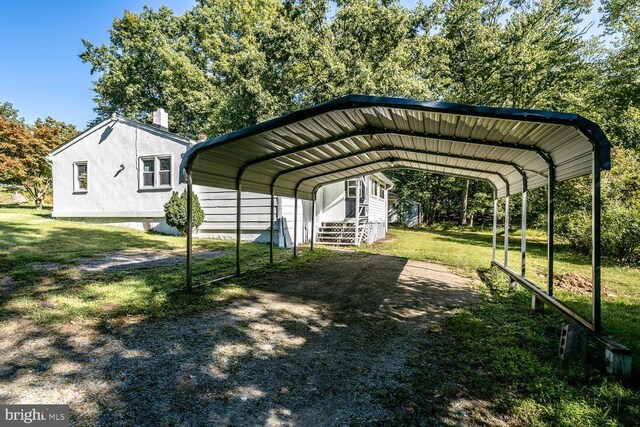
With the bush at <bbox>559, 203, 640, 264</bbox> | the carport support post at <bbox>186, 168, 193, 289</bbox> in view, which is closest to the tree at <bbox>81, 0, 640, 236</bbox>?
the bush at <bbox>559, 203, 640, 264</bbox>

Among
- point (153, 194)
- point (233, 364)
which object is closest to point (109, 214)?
point (153, 194)

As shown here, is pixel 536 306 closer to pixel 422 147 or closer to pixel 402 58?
pixel 422 147

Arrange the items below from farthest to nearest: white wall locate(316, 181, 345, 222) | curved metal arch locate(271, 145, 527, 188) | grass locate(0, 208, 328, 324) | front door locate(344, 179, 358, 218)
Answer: white wall locate(316, 181, 345, 222)
front door locate(344, 179, 358, 218)
curved metal arch locate(271, 145, 527, 188)
grass locate(0, 208, 328, 324)

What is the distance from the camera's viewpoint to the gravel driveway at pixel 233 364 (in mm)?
2555

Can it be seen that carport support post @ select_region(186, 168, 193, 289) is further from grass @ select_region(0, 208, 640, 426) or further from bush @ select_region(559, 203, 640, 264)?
bush @ select_region(559, 203, 640, 264)

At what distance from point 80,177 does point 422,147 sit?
16537mm

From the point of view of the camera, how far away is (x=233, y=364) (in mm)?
3314

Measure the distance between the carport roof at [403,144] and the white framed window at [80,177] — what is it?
12113 millimetres

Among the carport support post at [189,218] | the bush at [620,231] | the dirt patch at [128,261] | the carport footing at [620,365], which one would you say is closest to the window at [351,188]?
the dirt patch at [128,261]

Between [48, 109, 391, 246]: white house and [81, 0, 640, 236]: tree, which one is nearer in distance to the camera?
[48, 109, 391, 246]: white house

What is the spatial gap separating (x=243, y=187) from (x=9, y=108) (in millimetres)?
71948

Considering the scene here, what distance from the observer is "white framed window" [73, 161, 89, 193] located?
15586mm

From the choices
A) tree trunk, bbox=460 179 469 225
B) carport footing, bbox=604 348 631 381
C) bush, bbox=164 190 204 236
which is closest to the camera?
carport footing, bbox=604 348 631 381

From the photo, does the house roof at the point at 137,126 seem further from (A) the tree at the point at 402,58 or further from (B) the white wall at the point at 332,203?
(A) the tree at the point at 402,58
